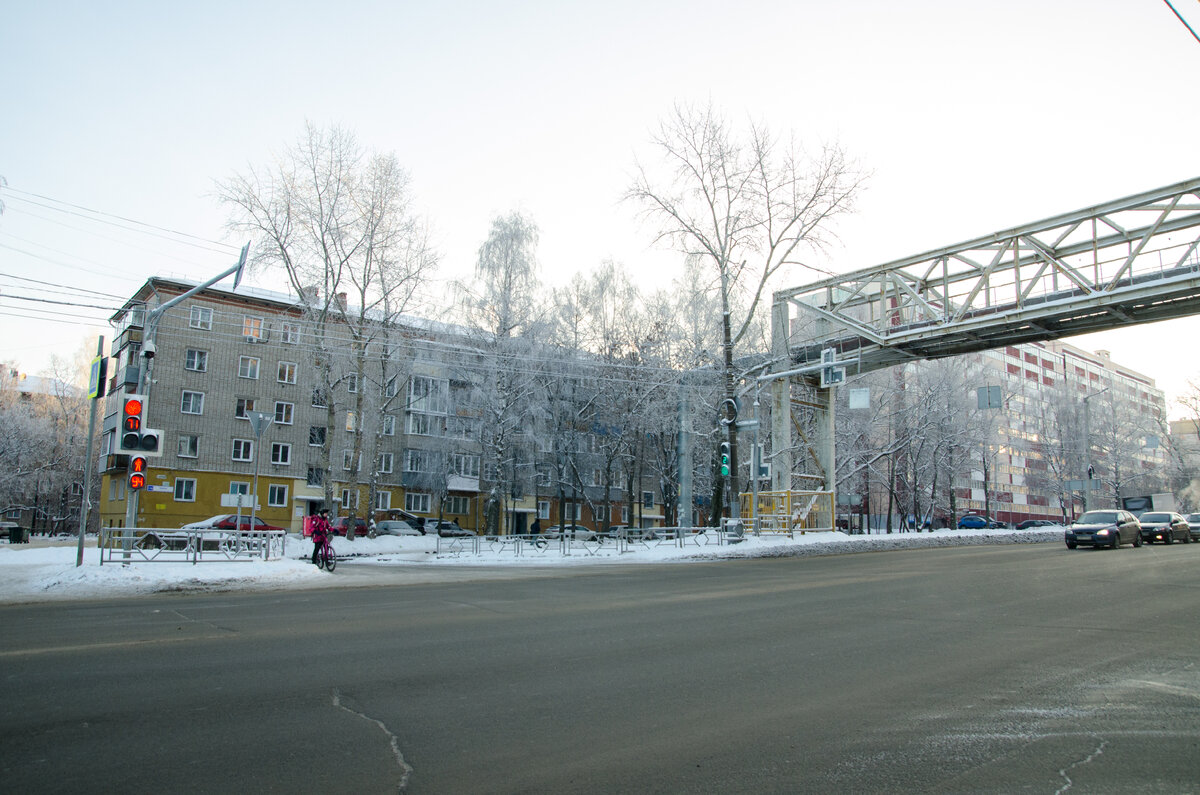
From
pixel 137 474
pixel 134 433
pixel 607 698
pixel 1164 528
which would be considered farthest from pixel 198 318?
pixel 1164 528

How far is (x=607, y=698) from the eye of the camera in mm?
6215

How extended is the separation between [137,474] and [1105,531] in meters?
31.9

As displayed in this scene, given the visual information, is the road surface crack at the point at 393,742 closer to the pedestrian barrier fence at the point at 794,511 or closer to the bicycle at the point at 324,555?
the bicycle at the point at 324,555

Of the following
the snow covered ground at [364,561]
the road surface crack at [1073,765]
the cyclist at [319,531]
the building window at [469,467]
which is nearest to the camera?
the road surface crack at [1073,765]

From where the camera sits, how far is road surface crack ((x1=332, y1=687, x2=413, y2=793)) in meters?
4.37

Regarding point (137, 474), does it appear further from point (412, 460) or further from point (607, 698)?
point (412, 460)

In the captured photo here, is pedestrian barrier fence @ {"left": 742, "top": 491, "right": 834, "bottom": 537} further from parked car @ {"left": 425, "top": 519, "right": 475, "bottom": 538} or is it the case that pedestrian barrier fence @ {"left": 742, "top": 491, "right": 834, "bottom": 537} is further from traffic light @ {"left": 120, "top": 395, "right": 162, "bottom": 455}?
traffic light @ {"left": 120, "top": 395, "right": 162, "bottom": 455}

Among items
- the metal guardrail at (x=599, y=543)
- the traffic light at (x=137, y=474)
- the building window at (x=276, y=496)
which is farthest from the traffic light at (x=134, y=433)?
the building window at (x=276, y=496)

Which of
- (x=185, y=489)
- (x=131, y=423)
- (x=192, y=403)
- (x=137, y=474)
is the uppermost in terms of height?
(x=192, y=403)

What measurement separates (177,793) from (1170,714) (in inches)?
265

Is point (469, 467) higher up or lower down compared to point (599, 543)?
higher up

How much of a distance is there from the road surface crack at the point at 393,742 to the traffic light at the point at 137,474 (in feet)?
48.7

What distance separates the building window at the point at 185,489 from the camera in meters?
48.5

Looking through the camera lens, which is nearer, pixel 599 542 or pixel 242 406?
pixel 599 542
